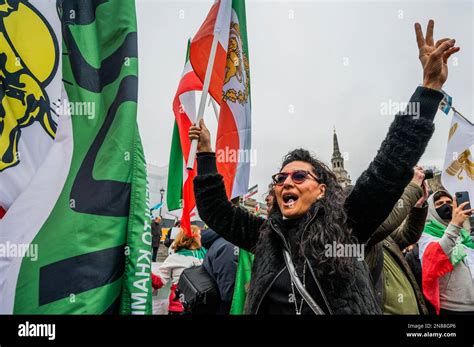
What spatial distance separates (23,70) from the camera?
79.5 inches

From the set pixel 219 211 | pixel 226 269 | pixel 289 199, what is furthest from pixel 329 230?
pixel 226 269

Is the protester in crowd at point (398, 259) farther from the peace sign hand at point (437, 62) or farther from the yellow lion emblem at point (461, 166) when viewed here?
the yellow lion emblem at point (461, 166)

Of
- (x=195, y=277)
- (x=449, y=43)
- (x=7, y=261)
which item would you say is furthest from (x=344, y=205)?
(x=195, y=277)

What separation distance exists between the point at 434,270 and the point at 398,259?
61cm

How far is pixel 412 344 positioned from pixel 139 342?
1.20 m

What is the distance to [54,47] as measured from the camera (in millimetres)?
2068

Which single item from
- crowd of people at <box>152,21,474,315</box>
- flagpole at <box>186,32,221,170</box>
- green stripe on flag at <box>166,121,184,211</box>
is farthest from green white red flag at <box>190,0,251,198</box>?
green stripe on flag at <box>166,121,184,211</box>

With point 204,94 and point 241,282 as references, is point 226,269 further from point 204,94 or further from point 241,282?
point 204,94

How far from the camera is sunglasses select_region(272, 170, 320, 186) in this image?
2014 mm

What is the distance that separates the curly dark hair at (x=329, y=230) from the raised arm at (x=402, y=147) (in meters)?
0.11

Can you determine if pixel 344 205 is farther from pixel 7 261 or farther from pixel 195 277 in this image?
pixel 195 277

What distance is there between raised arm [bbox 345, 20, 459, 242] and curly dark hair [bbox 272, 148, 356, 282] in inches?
4.3

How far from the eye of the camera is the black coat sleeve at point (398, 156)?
163 cm
